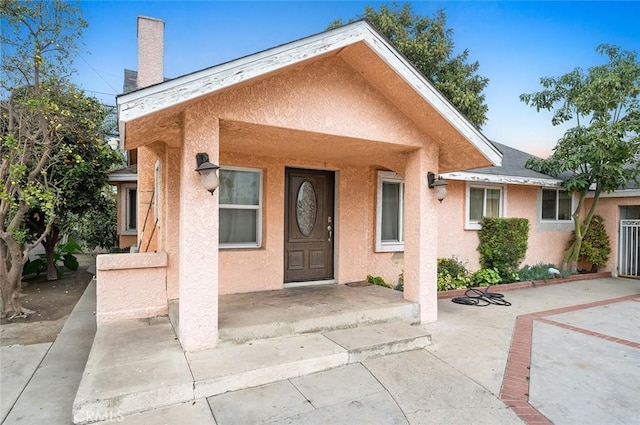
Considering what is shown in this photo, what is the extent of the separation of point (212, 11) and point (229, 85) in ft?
30.9

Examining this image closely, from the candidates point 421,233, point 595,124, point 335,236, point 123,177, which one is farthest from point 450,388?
point 123,177

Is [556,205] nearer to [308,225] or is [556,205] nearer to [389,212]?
[389,212]

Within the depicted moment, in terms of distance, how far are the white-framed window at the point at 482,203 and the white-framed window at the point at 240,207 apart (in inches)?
249

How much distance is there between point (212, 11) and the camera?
11.5 meters

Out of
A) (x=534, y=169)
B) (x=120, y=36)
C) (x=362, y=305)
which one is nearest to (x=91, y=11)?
(x=120, y=36)

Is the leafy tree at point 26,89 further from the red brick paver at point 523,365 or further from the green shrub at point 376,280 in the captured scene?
the red brick paver at point 523,365

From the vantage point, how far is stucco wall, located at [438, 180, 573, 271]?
9797 millimetres

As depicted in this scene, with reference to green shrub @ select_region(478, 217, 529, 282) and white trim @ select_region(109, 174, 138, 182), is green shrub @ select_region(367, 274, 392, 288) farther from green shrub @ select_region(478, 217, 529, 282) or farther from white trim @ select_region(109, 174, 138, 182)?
white trim @ select_region(109, 174, 138, 182)

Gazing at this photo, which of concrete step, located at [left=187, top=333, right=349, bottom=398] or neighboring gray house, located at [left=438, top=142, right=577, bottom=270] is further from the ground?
neighboring gray house, located at [left=438, top=142, right=577, bottom=270]

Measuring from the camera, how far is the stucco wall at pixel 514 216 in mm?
9797

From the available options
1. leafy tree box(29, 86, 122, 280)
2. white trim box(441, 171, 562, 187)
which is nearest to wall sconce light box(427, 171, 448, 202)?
white trim box(441, 171, 562, 187)

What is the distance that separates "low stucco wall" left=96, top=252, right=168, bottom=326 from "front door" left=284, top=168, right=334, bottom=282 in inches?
95.4

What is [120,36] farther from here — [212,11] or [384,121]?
[384,121]

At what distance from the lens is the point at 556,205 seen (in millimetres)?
12062
